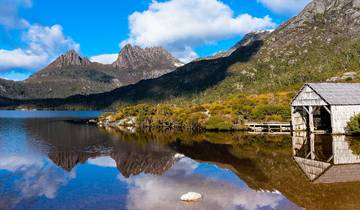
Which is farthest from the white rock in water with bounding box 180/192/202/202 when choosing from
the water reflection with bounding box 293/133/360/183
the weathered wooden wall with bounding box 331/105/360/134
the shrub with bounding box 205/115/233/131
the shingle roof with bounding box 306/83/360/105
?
the shrub with bounding box 205/115/233/131

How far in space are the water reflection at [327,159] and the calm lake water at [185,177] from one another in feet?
0.23

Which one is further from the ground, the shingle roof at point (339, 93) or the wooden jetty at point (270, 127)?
the shingle roof at point (339, 93)

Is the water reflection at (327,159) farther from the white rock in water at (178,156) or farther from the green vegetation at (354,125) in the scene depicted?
the white rock in water at (178,156)

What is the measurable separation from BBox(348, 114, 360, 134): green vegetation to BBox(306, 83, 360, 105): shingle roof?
8.33 ft

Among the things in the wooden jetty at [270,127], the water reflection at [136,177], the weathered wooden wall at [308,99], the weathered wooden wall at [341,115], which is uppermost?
the weathered wooden wall at [308,99]

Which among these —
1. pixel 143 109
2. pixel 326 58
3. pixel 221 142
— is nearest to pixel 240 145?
pixel 221 142

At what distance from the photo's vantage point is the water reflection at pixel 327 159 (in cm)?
2604

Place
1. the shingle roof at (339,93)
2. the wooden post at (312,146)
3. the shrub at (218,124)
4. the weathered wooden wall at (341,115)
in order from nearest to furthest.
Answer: the wooden post at (312,146) < the weathered wooden wall at (341,115) < the shingle roof at (339,93) < the shrub at (218,124)

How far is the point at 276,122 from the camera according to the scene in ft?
217

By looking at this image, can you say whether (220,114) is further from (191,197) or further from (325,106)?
(191,197)

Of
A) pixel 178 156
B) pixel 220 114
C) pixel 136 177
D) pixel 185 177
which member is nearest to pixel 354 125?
pixel 178 156

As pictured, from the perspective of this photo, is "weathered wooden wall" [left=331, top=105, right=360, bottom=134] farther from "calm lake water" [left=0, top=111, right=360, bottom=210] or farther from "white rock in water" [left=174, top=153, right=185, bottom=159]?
"white rock in water" [left=174, top=153, right=185, bottom=159]

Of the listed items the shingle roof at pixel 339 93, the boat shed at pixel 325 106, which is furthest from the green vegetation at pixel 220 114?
the shingle roof at pixel 339 93

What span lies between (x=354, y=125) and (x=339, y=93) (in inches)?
234
